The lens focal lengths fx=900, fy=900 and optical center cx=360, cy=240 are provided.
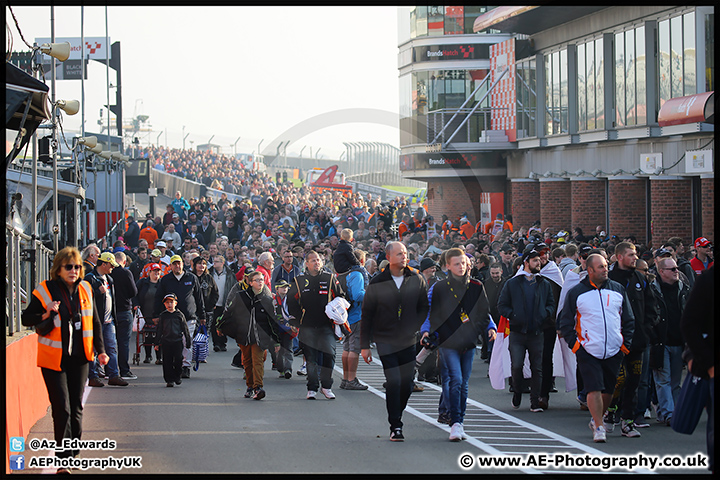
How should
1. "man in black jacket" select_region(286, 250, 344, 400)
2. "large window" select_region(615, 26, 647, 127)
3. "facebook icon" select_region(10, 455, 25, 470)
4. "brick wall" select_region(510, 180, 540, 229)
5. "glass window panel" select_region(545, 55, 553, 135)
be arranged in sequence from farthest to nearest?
"brick wall" select_region(510, 180, 540, 229), "glass window panel" select_region(545, 55, 553, 135), "large window" select_region(615, 26, 647, 127), "man in black jacket" select_region(286, 250, 344, 400), "facebook icon" select_region(10, 455, 25, 470)

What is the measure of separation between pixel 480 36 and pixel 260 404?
91.8 feet

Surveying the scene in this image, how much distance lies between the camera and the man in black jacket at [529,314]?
33.0 feet

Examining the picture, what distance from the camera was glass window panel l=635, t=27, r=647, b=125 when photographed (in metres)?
23.5

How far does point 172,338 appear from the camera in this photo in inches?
472

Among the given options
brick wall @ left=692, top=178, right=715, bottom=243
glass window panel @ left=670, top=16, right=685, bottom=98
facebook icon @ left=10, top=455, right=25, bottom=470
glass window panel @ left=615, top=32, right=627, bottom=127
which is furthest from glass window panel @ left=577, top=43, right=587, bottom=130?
facebook icon @ left=10, top=455, right=25, bottom=470

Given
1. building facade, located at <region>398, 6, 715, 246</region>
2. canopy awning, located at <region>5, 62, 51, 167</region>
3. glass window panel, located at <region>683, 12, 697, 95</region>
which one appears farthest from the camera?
building facade, located at <region>398, 6, 715, 246</region>

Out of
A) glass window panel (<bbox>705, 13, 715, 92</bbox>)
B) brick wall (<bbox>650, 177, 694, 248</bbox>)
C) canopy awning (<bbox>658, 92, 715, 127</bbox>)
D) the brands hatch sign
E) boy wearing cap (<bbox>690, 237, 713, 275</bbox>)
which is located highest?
the brands hatch sign

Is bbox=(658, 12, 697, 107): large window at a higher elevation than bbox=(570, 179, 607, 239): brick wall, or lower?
higher

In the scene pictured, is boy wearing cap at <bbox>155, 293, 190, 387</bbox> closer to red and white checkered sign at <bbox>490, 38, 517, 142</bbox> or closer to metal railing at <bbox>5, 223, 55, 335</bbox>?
metal railing at <bbox>5, 223, 55, 335</bbox>

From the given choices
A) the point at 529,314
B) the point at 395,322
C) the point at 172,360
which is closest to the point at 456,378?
the point at 395,322

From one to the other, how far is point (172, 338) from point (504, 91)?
24098mm

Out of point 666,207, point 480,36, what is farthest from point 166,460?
point 480,36

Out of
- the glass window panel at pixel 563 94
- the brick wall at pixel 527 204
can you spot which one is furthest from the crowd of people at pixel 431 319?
the brick wall at pixel 527 204

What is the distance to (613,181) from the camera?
2567 centimetres
